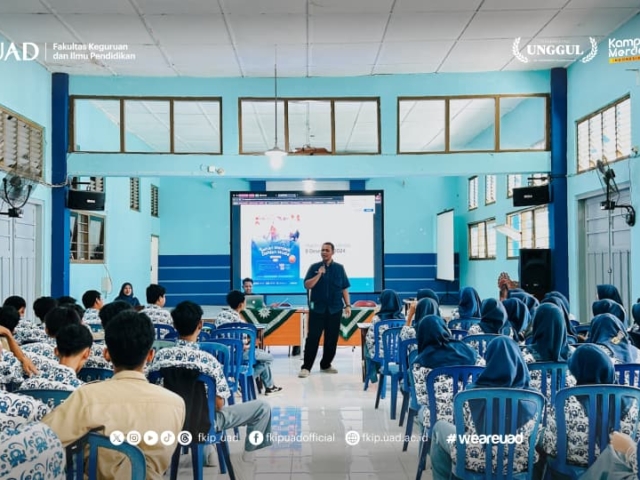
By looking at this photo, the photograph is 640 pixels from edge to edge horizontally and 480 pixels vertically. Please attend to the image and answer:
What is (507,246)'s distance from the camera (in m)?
10.8

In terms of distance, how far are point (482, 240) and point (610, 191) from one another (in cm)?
611

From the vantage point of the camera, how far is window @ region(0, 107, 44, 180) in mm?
6594

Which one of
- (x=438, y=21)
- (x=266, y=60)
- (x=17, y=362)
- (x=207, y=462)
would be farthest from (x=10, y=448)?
(x=266, y=60)

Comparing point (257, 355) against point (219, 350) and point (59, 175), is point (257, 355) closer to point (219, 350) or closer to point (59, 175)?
point (219, 350)

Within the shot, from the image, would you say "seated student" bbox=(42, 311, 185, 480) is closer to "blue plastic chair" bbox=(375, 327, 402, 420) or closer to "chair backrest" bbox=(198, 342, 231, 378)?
"chair backrest" bbox=(198, 342, 231, 378)

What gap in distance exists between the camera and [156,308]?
5324 mm

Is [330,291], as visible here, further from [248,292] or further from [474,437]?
[474,437]

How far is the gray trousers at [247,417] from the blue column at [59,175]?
5604mm

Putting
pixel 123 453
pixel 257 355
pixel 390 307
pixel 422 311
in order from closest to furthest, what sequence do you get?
pixel 123 453, pixel 422 311, pixel 257 355, pixel 390 307

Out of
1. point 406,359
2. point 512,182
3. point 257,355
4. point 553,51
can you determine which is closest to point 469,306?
point 406,359

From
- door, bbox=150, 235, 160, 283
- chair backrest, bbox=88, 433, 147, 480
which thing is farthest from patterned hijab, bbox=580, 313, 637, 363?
door, bbox=150, 235, 160, 283

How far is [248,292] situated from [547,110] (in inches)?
180

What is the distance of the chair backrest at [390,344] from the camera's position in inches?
187

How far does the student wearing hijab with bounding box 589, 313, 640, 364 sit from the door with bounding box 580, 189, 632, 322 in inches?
126
